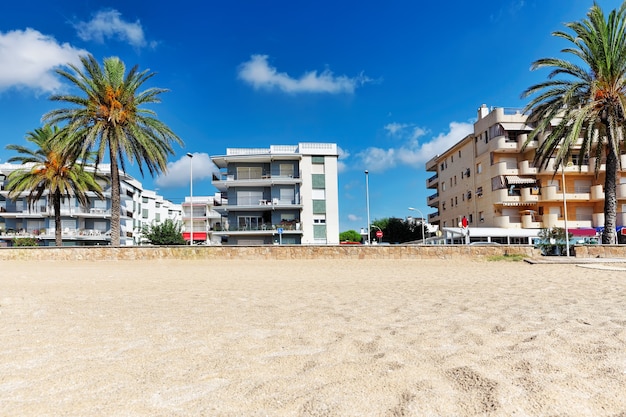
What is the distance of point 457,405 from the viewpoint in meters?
2.98

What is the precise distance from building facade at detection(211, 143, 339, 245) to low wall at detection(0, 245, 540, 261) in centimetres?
2277

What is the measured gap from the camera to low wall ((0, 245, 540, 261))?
22.3 metres

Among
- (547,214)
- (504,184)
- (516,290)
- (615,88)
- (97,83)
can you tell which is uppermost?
(97,83)

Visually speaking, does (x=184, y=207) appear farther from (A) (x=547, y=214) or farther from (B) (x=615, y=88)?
(B) (x=615, y=88)

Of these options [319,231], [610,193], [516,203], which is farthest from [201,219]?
[610,193]

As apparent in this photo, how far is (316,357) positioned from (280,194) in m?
43.5

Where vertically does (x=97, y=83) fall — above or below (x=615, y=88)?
above

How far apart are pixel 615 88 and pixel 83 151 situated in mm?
30111

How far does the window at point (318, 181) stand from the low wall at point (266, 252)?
2572 cm

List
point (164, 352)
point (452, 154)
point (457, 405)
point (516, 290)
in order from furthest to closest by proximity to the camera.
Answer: point (452, 154)
point (516, 290)
point (164, 352)
point (457, 405)

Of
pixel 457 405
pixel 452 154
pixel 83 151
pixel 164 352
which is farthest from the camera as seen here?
pixel 452 154

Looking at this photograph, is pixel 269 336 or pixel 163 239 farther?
pixel 163 239

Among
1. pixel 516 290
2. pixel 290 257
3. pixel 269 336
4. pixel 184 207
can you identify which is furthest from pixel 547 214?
pixel 184 207

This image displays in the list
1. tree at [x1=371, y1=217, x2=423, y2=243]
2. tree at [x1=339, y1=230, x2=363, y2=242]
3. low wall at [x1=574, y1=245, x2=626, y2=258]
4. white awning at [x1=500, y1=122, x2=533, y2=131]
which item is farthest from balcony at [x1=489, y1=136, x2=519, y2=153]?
tree at [x1=339, y1=230, x2=363, y2=242]
